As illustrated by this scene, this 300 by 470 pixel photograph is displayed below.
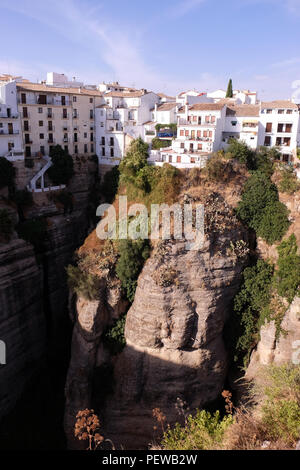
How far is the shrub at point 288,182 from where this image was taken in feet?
78.7

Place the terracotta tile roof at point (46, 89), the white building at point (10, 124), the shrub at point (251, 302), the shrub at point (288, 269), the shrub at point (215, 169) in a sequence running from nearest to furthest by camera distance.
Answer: the shrub at point (288, 269), the shrub at point (251, 302), the shrub at point (215, 169), the white building at point (10, 124), the terracotta tile roof at point (46, 89)

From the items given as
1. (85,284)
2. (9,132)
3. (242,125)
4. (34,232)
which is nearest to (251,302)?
(85,284)

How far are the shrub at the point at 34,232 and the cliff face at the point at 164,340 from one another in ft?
19.7

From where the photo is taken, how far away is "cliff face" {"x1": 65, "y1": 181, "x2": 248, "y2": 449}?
21375 mm

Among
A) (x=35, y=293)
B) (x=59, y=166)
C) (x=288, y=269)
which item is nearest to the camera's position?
(x=288, y=269)

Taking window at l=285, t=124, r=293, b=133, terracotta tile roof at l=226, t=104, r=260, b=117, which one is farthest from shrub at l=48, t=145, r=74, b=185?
window at l=285, t=124, r=293, b=133

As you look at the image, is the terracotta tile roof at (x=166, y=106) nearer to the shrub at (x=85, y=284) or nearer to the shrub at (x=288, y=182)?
the shrub at (x=288, y=182)

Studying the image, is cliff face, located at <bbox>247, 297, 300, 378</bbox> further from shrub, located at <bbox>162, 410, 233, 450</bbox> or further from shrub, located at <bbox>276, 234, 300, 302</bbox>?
shrub, located at <bbox>162, 410, 233, 450</bbox>

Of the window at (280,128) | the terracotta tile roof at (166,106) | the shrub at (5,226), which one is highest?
the terracotta tile roof at (166,106)

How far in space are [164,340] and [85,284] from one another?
19.0 feet

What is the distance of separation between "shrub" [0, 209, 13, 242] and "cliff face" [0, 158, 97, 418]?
1.58 feet

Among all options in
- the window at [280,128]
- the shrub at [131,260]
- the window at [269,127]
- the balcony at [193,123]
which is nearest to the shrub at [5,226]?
the shrub at [131,260]

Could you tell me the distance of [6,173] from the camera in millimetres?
26156

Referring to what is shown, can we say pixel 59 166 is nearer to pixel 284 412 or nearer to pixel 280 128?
pixel 280 128
